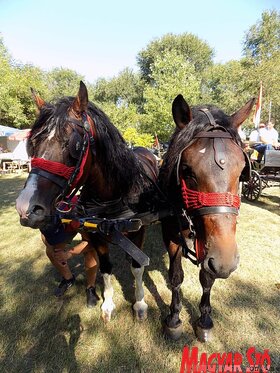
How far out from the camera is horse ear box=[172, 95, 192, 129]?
182 centimetres

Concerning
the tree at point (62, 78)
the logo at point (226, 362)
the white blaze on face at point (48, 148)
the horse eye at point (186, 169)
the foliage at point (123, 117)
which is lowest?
the logo at point (226, 362)

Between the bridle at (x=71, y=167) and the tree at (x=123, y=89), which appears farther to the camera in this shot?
the tree at (x=123, y=89)

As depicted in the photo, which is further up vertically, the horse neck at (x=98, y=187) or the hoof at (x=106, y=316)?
the horse neck at (x=98, y=187)

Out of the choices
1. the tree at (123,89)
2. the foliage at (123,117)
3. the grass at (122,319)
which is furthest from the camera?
the tree at (123,89)

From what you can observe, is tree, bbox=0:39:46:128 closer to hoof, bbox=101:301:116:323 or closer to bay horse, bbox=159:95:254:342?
hoof, bbox=101:301:116:323

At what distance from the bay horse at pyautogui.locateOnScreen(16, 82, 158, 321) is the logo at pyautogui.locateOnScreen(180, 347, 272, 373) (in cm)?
149

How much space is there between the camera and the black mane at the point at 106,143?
1770 mm

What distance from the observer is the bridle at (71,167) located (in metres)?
1.67

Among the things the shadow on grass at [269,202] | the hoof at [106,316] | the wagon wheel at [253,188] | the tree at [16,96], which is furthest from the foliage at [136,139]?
the hoof at [106,316]

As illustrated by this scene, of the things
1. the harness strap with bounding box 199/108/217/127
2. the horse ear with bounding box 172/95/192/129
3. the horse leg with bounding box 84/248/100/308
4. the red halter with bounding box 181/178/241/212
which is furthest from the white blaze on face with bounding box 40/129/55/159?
the horse leg with bounding box 84/248/100/308

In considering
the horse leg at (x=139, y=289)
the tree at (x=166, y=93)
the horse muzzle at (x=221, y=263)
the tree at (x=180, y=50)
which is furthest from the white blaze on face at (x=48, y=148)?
the tree at (x=180, y=50)

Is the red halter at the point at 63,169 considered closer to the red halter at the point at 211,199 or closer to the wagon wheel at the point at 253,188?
the red halter at the point at 211,199

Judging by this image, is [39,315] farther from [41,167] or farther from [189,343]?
[41,167]

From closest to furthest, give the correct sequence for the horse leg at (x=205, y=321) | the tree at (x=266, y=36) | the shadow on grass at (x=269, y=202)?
the horse leg at (x=205, y=321) < the shadow on grass at (x=269, y=202) < the tree at (x=266, y=36)
